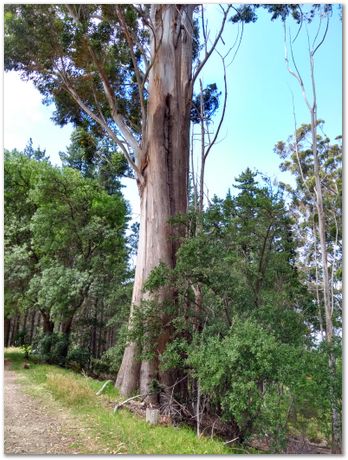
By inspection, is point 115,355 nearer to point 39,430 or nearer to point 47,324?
point 39,430

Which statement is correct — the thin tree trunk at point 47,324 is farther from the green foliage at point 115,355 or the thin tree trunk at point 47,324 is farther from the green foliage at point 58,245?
the green foliage at point 115,355

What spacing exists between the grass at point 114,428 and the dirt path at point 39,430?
0.41 ft

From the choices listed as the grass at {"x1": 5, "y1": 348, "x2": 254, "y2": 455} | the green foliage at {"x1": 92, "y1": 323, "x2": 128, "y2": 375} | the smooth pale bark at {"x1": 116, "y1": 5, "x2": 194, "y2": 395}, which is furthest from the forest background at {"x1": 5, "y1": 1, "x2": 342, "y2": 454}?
the green foliage at {"x1": 92, "y1": 323, "x2": 128, "y2": 375}

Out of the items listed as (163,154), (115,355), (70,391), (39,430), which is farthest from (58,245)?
(39,430)

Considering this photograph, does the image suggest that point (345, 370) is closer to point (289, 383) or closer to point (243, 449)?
point (289, 383)

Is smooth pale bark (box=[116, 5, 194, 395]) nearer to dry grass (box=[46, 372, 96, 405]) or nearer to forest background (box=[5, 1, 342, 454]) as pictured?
dry grass (box=[46, 372, 96, 405])

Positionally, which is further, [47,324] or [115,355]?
[47,324]

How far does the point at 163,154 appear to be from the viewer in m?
5.68

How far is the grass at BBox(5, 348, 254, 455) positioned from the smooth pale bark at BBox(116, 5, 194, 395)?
63 cm

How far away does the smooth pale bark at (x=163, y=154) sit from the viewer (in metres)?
5.16

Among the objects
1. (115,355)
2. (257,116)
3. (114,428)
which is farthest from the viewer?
(115,355)

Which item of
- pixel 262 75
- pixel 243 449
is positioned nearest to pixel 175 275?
pixel 243 449

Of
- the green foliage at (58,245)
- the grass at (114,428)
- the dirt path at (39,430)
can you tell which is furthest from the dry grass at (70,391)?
the green foliage at (58,245)

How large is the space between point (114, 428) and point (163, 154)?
11.5 feet
